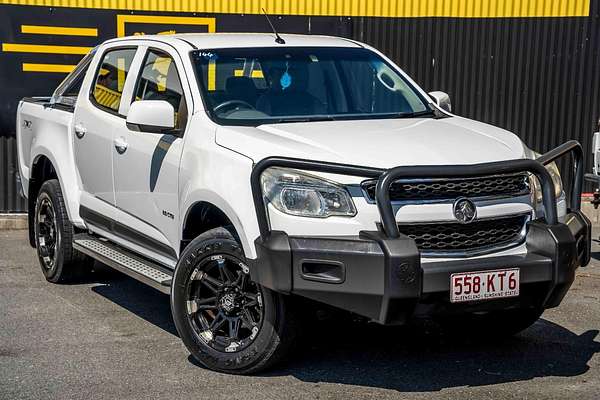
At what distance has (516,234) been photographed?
18.1ft

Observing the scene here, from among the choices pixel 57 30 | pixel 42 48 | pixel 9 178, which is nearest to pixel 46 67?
pixel 42 48

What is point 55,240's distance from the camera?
26.2 ft

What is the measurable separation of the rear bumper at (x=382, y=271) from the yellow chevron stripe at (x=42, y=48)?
6.11 meters

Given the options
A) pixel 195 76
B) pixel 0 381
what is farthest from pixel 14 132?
pixel 0 381

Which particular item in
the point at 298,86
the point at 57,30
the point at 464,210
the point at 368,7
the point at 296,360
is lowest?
the point at 296,360

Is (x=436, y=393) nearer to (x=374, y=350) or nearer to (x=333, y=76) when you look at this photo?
(x=374, y=350)

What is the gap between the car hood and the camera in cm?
530

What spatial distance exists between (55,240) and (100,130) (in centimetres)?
127

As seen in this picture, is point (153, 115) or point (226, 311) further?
point (153, 115)

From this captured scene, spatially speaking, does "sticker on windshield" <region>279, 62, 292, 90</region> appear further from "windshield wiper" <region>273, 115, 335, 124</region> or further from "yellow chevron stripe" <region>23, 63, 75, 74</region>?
"yellow chevron stripe" <region>23, 63, 75, 74</region>

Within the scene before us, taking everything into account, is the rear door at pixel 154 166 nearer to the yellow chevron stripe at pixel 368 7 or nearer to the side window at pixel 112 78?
the side window at pixel 112 78

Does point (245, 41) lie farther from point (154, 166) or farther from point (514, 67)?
point (514, 67)

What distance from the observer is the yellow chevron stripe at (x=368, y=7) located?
1087 centimetres

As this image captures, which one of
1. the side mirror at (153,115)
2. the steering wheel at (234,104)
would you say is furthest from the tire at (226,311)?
the steering wheel at (234,104)
